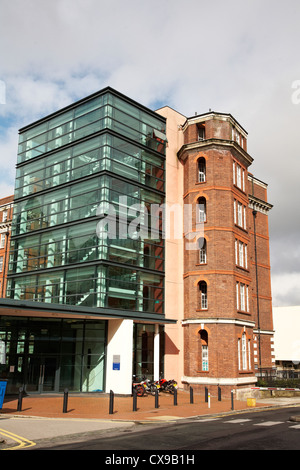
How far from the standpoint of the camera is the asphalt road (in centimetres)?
1177

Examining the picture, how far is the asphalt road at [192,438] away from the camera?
11766 mm

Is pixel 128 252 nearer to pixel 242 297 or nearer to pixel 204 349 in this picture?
pixel 204 349

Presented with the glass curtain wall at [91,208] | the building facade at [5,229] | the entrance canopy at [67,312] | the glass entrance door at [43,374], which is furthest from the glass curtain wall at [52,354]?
the building facade at [5,229]

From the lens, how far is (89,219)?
30016 mm

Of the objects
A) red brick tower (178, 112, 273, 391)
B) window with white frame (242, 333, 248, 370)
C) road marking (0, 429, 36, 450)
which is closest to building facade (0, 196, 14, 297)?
red brick tower (178, 112, 273, 391)

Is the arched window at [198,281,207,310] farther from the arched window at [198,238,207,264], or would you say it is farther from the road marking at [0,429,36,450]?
the road marking at [0,429,36,450]

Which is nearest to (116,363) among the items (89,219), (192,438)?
(89,219)

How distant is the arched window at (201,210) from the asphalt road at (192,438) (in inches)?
709

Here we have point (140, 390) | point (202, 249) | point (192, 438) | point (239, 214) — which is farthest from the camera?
point (239, 214)

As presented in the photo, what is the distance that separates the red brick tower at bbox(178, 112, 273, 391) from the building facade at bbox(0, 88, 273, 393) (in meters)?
0.08

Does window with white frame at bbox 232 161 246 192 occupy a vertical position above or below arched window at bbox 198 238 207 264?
above

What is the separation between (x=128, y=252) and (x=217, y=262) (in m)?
6.49

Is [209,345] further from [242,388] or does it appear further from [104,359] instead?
[104,359]
